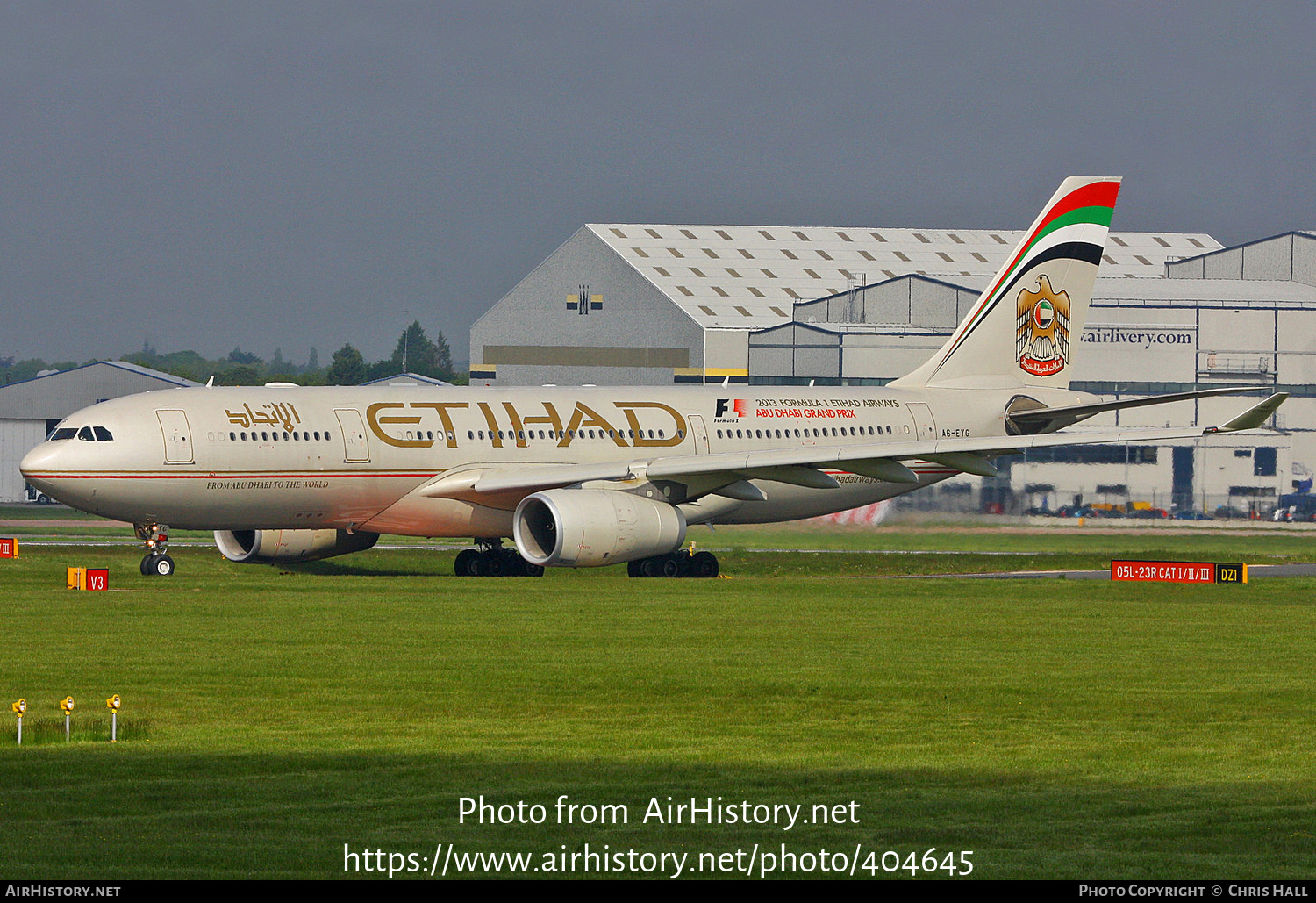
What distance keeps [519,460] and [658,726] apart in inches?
1001

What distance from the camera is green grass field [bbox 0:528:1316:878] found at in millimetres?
13445

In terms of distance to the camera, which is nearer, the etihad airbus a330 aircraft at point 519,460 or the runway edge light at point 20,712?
the runway edge light at point 20,712

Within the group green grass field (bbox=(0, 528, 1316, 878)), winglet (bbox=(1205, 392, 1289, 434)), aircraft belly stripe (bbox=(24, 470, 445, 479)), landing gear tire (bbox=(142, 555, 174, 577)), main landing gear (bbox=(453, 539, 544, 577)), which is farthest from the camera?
main landing gear (bbox=(453, 539, 544, 577))

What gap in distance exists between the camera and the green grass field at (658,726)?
1345 centimetres

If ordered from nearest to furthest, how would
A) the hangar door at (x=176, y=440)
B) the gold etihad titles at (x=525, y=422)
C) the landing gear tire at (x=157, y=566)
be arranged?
the hangar door at (x=176, y=440), the landing gear tire at (x=157, y=566), the gold etihad titles at (x=525, y=422)

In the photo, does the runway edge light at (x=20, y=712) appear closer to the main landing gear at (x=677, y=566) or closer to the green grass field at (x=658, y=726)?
the green grass field at (x=658, y=726)

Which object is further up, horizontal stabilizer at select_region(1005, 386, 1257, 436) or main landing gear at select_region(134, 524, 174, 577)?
horizontal stabilizer at select_region(1005, 386, 1257, 436)

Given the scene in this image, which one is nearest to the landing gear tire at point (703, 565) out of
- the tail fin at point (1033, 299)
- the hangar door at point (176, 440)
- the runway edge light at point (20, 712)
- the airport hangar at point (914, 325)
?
the tail fin at point (1033, 299)

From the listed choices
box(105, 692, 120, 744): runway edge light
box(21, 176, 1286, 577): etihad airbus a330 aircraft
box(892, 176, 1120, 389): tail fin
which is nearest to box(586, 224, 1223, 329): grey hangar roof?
box(892, 176, 1120, 389): tail fin

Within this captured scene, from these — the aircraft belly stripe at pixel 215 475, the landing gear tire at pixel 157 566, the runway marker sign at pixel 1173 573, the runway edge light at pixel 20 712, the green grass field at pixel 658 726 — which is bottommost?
the runway marker sign at pixel 1173 573

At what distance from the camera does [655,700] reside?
21.3m

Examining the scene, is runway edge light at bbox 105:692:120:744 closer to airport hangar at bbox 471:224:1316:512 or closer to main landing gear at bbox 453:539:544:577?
main landing gear at bbox 453:539:544:577

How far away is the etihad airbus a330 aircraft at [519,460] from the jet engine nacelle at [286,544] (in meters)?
0.05

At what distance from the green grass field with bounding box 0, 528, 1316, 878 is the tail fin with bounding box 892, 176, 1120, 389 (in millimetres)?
14424
